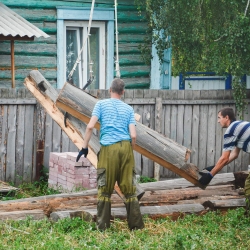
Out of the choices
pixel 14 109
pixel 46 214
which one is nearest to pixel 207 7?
pixel 14 109

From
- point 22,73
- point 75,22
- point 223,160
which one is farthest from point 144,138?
point 75,22

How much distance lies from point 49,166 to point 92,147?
3.02 m

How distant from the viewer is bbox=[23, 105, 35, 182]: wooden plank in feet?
41.3

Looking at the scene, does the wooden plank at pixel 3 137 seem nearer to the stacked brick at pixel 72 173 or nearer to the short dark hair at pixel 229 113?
the stacked brick at pixel 72 173

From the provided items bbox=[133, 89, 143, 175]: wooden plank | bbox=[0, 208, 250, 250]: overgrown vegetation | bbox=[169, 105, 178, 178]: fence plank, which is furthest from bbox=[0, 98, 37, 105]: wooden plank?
bbox=[0, 208, 250, 250]: overgrown vegetation

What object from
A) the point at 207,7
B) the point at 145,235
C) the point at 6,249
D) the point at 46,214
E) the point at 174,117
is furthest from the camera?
the point at 207,7

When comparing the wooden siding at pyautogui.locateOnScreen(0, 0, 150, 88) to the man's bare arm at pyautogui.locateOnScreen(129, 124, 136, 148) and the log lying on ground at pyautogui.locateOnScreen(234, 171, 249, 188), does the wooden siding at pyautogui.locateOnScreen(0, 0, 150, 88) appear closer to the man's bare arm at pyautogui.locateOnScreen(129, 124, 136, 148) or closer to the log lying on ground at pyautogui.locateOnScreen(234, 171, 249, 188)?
the log lying on ground at pyautogui.locateOnScreen(234, 171, 249, 188)

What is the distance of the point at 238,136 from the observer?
32.4 feet

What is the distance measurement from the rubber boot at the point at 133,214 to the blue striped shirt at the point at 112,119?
2.60 ft

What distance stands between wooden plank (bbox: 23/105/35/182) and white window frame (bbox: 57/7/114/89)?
7.39ft

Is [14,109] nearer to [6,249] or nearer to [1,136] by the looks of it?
[1,136]

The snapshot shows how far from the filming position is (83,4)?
14.9 meters

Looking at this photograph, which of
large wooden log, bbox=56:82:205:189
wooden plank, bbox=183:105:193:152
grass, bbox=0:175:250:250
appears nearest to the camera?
grass, bbox=0:175:250:250

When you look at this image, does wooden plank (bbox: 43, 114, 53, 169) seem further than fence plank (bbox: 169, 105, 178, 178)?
No
